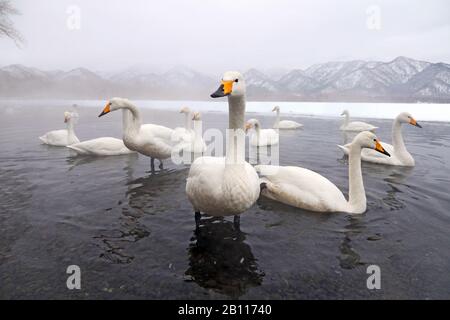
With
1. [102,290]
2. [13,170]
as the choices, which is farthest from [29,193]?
[102,290]

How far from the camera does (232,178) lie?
168 inches

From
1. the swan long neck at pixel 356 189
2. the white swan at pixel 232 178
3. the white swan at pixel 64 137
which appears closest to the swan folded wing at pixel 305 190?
the swan long neck at pixel 356 189

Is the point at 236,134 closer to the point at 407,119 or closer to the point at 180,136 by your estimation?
the point at 180,136

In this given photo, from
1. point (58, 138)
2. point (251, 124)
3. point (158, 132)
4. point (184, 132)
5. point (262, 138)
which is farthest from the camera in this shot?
point (262, 138)

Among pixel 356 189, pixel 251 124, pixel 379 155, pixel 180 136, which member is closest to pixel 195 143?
pixel 180 136

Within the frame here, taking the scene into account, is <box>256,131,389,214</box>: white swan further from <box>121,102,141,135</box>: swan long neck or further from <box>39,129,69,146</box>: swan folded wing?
<box>39,129,69,146</box>: swan folded wing

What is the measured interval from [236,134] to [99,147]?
30.4ft

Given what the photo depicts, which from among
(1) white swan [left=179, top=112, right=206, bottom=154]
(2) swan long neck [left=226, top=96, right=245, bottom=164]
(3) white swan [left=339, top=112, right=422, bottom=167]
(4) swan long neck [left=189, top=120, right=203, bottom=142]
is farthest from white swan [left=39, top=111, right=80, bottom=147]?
(3) white swan [left=339, top=112, right=422, bottom=167]

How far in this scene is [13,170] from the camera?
384 inches

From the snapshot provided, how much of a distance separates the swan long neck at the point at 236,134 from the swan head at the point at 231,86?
150 mm

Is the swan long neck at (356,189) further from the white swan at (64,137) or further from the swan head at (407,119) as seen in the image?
the white swan at (64,137)
